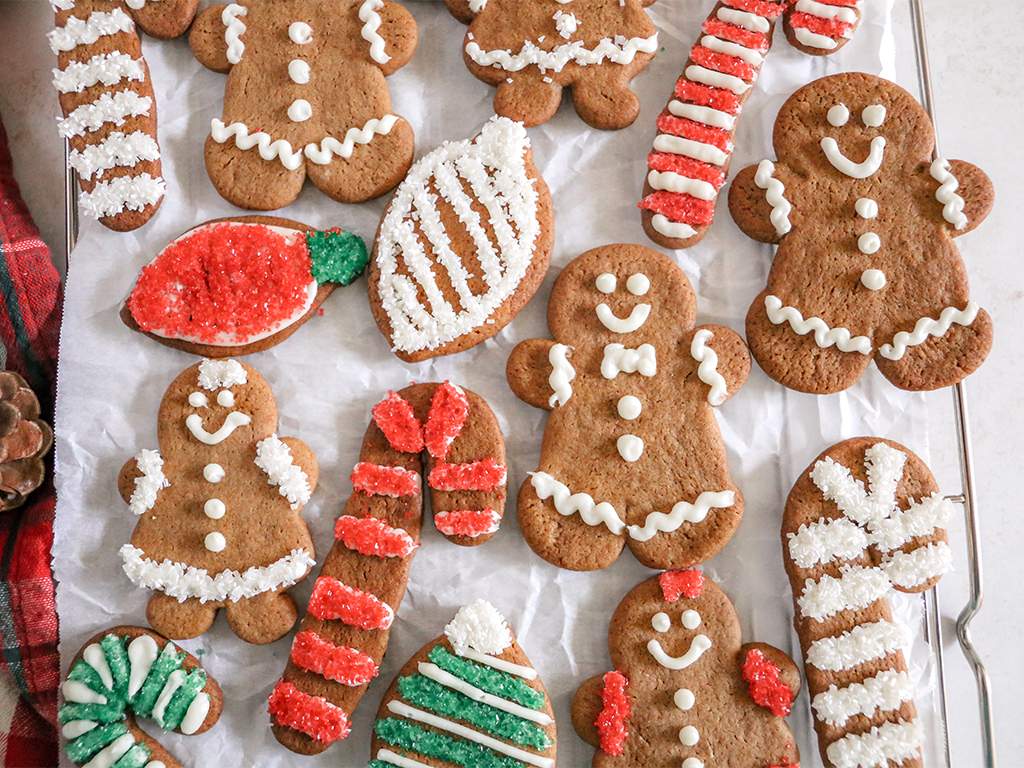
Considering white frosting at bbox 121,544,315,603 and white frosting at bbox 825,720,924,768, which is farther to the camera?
white frosting at bbox 121,544,315,603

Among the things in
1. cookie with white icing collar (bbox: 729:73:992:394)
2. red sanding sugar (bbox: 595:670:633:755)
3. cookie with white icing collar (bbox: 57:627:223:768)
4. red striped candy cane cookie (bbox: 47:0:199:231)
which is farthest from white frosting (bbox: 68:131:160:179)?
red sanding sugar (bbox: 595:670:633:755)

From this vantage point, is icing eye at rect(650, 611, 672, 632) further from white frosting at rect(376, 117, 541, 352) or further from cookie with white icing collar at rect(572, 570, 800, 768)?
white frosting at rect(376, 117, 541, 352)

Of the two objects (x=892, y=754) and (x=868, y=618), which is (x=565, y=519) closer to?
(x=868, y=618)

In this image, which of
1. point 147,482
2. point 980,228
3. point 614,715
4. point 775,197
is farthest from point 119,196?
point 980,228

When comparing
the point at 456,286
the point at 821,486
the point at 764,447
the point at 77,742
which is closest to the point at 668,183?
the point at 456,286

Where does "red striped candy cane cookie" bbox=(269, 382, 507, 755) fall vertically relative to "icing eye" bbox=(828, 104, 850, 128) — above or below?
below
